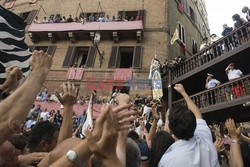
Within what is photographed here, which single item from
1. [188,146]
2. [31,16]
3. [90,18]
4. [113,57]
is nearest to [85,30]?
[90,18]

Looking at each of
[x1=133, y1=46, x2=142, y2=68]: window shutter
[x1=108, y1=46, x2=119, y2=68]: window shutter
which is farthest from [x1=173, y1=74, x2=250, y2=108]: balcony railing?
[x1=108, y1=46, x2=119, y2=68]: window shutter

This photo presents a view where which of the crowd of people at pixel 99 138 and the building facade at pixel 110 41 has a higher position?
the building facade at pixel 110 41

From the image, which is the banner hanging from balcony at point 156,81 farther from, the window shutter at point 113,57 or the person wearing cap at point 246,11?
the person wearing cap at point 246,11

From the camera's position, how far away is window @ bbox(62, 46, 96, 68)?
16.5m

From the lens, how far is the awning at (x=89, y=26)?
15.8 m

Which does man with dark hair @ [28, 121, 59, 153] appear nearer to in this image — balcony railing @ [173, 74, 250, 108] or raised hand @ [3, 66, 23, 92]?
raised hand @ [3, 66, 23, 92]

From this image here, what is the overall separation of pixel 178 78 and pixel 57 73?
955cm

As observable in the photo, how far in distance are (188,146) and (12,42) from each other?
4100 millimetres

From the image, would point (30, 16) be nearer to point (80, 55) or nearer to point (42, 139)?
point (80, 55)

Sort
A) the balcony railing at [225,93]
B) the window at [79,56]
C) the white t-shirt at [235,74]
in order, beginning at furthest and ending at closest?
the window at [79,56] < the white t-shirt at [235,74] < the balcony railing at [225,93]

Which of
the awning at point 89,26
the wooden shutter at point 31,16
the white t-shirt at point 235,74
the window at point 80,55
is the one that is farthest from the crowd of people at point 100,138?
the wooden shutter at point 31,16

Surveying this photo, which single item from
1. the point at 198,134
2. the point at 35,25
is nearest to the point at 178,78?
the point at 198,134

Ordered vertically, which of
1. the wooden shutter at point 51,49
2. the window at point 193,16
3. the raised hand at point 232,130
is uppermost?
the window at point 193,16

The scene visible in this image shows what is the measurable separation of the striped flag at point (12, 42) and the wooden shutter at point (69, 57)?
484 inches
